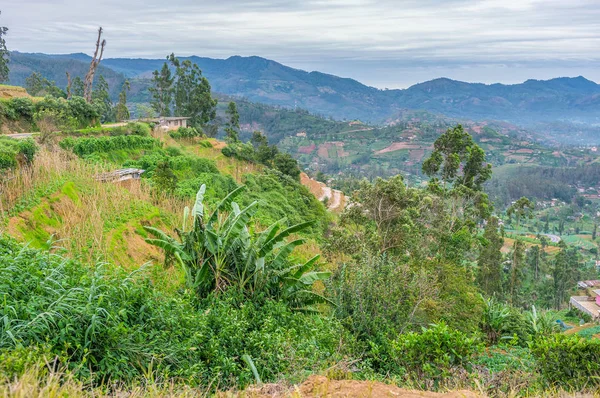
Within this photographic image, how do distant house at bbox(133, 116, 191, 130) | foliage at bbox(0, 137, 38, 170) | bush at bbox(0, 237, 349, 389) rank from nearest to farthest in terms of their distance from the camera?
bush at bbox(0, 237, 349, 389)
foliage at bbox(0, 137, 38, 170)
distant house at bbox(133, 116, 191, 130)

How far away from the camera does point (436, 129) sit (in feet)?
372

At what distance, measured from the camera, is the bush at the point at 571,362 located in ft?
15.4

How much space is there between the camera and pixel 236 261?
559cm

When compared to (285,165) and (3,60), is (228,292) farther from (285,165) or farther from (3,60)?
(3,60)

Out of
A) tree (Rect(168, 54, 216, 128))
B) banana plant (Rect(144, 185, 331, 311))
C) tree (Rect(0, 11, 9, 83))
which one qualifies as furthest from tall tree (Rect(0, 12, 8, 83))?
banana plant (Rect(144, 185, 331, 311))

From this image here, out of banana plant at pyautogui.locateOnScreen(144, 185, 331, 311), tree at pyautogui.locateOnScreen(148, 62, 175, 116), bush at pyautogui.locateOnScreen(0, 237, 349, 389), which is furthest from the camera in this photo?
tree at pyautogui.locateOnScreen(148, 62, 175, 116)

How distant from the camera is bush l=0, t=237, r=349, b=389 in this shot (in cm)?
328

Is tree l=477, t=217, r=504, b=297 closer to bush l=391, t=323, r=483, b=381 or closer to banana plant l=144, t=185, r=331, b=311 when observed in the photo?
banana plant l=144, t=185, r=331, b=311

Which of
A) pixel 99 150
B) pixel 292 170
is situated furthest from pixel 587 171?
pixel 99 150

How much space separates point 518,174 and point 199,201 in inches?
3900

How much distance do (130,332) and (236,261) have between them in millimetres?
1965

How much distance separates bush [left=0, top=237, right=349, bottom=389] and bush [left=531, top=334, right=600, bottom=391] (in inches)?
85.2

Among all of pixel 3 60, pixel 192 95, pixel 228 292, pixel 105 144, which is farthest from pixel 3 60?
pixel 228 292

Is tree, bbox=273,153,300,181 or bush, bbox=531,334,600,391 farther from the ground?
bush, bbox=531,334,600,391
